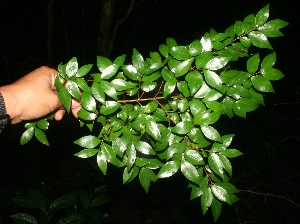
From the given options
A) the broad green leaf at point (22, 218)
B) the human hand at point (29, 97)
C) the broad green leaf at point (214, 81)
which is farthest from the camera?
the broad green leaf at point (22, 218)

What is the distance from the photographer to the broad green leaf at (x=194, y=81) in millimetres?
1291

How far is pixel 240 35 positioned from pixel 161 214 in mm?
3231

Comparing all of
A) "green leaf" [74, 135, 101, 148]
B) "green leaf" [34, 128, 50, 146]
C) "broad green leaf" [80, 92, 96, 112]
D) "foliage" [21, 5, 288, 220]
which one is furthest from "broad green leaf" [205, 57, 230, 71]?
"green leaf" [34, 128, 50, 146]

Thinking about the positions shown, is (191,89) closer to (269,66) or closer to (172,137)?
(172,137)

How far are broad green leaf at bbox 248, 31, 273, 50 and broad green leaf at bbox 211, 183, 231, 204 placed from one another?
824mm

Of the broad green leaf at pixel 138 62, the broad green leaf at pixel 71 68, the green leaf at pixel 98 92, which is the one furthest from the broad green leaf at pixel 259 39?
the broad green leaf at pixel 71 68

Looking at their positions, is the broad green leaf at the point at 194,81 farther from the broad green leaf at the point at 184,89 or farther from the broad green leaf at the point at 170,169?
the broad green leaf at the point at 170,169

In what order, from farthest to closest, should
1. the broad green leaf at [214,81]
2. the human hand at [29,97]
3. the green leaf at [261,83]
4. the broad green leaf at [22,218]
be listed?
the broad green leaf at [22,218]
the human hand at [29,97]
the green leaf at [261,83]
the broad green leaf at [214,81]

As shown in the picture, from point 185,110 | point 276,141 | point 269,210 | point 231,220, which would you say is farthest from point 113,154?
point 276,141

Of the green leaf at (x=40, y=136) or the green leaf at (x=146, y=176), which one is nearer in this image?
the green leaf at (x=146, y=176)

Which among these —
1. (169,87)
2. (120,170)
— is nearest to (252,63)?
(169,87)

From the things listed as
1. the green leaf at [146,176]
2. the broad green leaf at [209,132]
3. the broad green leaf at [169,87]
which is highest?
the broad green leaf at [169,87]

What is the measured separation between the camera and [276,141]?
456 centimetres

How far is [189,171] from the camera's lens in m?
1.36
